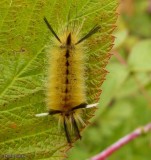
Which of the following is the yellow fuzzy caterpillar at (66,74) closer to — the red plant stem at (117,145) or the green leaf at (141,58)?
the red plant stem at (117,145)

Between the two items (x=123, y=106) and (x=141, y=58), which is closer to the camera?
(x=141, y=58)

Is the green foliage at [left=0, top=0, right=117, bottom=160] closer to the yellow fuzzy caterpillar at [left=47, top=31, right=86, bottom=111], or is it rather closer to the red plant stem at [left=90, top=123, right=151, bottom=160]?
the yellow fuzzy caterpillar at [left=47, top=31, right=86, bottom=111]

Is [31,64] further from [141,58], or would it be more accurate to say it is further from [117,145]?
[141,58]

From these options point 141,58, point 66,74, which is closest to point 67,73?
point 66,74

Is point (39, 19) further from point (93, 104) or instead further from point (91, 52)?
point (93, 104)

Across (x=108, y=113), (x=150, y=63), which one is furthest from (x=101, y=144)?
(x=150, y=63)

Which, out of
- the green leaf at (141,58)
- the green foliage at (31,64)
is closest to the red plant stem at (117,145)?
the green foliage at (31,64)
